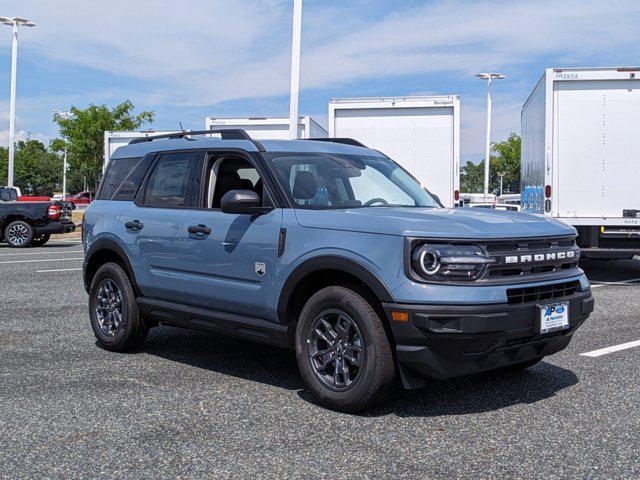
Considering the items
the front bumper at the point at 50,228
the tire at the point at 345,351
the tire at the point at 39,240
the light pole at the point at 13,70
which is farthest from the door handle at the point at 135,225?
the light pole at the point at 13,70

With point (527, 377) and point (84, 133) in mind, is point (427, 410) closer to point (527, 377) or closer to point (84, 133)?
point (527, 377)

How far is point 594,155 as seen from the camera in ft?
37.9

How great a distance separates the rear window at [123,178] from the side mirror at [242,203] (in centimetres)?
165

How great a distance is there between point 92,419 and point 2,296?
20.3 ft

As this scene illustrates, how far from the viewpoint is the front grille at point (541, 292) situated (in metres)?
4.50

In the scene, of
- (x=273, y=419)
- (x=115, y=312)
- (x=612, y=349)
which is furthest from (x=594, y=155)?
(x=273, y=419)

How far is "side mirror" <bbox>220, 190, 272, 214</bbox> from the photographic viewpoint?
517 cm

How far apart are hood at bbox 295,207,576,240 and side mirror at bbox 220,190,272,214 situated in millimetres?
303

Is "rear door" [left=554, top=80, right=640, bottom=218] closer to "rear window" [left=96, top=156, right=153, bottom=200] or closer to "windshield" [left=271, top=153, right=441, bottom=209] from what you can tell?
"windshield" [left=271, top=153, right=441, bottom=209]

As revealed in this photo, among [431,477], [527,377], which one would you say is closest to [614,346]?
[527,377]

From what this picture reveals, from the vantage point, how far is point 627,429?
443cm

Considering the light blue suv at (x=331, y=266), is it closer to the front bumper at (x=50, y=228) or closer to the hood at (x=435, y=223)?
the hood at (x=435, y=223)

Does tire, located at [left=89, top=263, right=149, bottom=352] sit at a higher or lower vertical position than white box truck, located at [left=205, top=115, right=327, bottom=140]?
lower

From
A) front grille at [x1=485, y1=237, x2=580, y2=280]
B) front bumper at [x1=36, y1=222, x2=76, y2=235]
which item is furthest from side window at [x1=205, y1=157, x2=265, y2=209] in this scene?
front bumper at [x1=36, y1=222, x2=76, y2=235]
